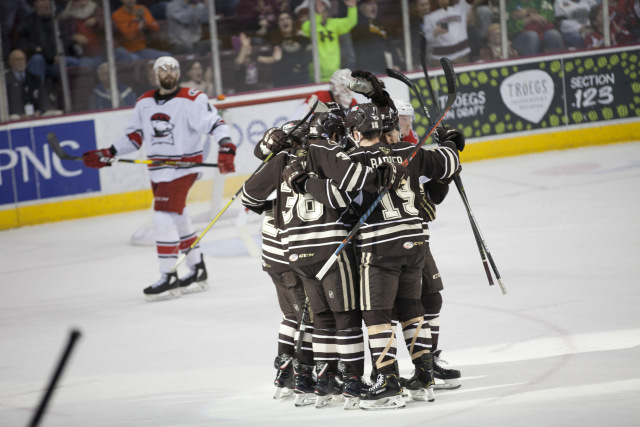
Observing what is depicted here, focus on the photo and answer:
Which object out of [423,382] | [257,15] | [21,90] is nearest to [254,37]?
[257,15]

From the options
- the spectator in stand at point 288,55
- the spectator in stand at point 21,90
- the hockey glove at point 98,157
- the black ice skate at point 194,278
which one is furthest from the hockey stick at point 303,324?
the spectator in stand at point 288,55

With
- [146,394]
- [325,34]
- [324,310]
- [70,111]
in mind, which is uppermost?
[325,34]

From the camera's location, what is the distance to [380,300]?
12.0 feet

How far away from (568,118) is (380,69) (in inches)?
84.7

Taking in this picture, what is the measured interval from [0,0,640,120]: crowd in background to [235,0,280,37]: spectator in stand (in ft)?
0.03

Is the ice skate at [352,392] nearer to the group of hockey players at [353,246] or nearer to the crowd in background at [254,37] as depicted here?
the group of hockey players at [353,246]

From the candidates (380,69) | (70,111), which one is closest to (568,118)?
(380,69)

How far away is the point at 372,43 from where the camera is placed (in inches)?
417

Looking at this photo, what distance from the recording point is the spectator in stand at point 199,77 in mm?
9867

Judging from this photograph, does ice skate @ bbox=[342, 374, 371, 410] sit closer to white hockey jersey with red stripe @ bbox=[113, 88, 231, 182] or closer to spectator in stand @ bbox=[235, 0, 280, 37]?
white hockey jersey with red stripe @ bbox=[113, 88, 231, 182]

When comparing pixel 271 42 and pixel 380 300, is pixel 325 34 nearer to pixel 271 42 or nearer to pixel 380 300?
pixel 271 42

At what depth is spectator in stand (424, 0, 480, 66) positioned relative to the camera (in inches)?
425

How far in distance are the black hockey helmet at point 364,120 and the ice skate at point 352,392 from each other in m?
0.94

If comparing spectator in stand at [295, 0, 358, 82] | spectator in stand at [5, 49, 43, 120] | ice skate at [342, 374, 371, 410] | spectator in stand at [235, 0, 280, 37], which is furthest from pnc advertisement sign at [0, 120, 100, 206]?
ice skate at [342, 374, 371, 410]
